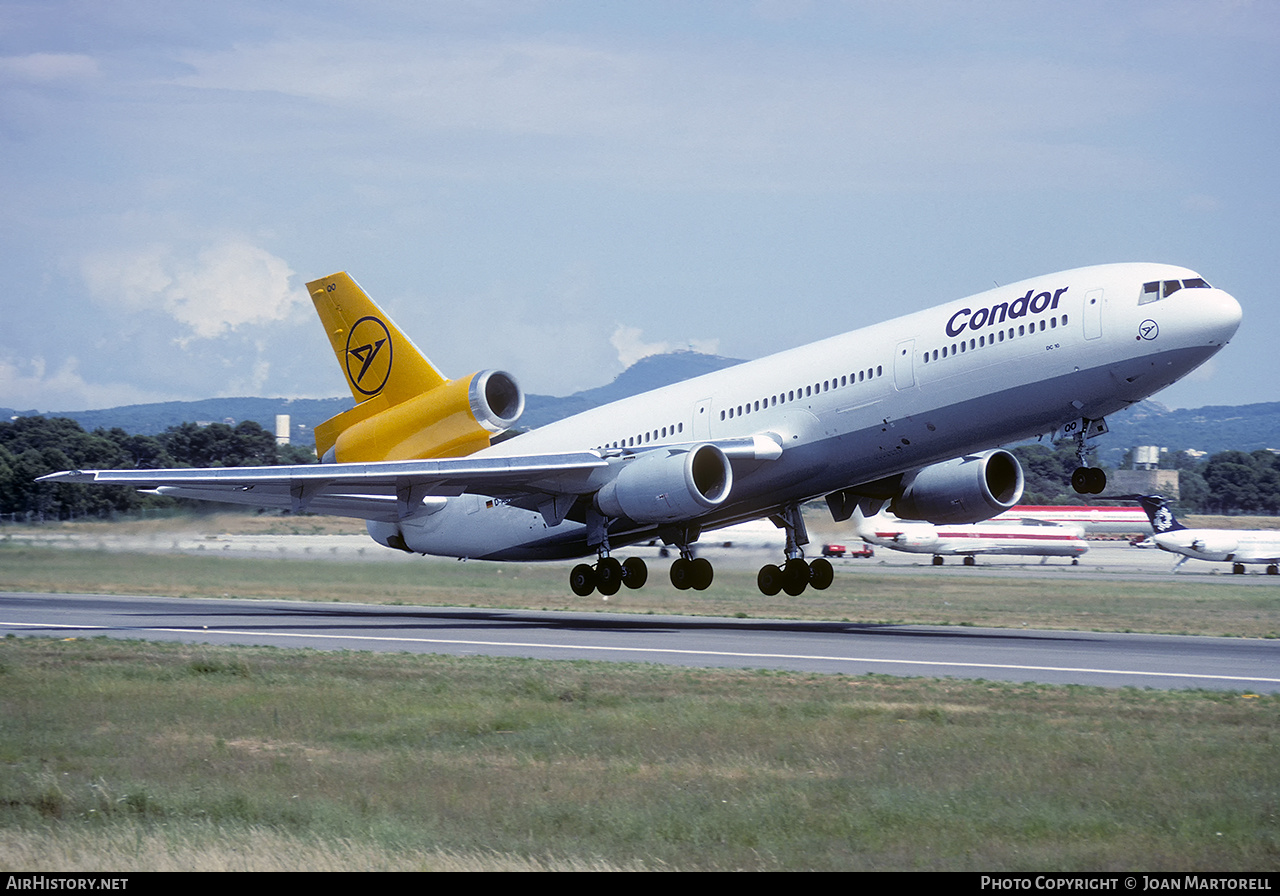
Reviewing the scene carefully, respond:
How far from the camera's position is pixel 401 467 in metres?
29.2

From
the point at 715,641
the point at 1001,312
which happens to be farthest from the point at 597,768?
the point at 1001,312

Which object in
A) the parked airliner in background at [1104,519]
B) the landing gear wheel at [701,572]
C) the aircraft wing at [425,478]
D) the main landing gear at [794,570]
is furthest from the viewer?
the parked airliner in background at [1104,519]

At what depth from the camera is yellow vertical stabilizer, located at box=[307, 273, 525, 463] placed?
32.3 metres

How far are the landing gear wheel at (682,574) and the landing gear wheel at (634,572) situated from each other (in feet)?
3.85

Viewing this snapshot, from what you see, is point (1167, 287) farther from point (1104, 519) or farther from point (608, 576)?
point (1104, 519)

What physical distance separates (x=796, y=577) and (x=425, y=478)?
30.3ft

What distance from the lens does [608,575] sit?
103ft

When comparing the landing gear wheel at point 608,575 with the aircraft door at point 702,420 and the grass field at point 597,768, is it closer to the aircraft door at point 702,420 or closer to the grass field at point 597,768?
the aircraft door at point 702,420

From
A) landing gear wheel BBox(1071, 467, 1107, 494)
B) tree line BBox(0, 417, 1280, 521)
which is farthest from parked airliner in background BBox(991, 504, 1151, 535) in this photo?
landing gear wheel BBox(1071, 467, 1107, 494)

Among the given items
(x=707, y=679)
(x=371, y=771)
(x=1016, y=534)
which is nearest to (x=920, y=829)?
(x=371, y=771)

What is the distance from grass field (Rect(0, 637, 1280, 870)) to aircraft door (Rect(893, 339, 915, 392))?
24.5 feet

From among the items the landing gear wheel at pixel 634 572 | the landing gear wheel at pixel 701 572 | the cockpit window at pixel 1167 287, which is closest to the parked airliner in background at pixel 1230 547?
the landing gear wheel at pixel 701 572

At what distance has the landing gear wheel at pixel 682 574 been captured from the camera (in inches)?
1266

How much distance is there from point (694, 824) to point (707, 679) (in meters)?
9.57
